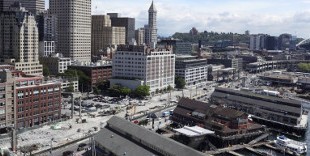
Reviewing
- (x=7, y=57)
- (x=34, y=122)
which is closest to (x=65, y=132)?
(x=34, y=122)

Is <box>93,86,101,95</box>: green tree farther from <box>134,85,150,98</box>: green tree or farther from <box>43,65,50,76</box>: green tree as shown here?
<box>43,65,50,76</box>: green tree

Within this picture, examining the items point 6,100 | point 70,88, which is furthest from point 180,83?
point 6,100

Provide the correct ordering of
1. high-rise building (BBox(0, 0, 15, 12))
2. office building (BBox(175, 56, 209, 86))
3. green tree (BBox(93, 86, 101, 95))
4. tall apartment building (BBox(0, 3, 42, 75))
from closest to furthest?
tall apartment building (BBox(0, 3, 42, 75)) < green tree (BBox(93, 86, 101, 95)) < office building (BBox(175, 56, 209, 86)) < high-rise building (BBox(0, 0, 15, 12))

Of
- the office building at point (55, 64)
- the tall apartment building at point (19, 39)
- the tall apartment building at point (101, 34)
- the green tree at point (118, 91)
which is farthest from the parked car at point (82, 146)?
the tall apartment building at point (101, 34)

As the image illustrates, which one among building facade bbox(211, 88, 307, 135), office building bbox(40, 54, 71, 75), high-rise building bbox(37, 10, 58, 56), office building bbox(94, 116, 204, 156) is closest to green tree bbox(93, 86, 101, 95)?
office building bbox(40, 54, 71, 75)

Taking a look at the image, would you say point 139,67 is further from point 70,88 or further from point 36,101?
point 36,101

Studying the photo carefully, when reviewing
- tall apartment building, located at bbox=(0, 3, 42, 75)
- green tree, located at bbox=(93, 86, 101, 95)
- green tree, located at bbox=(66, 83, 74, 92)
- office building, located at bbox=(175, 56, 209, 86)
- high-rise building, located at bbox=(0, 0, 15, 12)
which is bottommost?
green tree, located at bbox=(93, 86, 101, 95)
